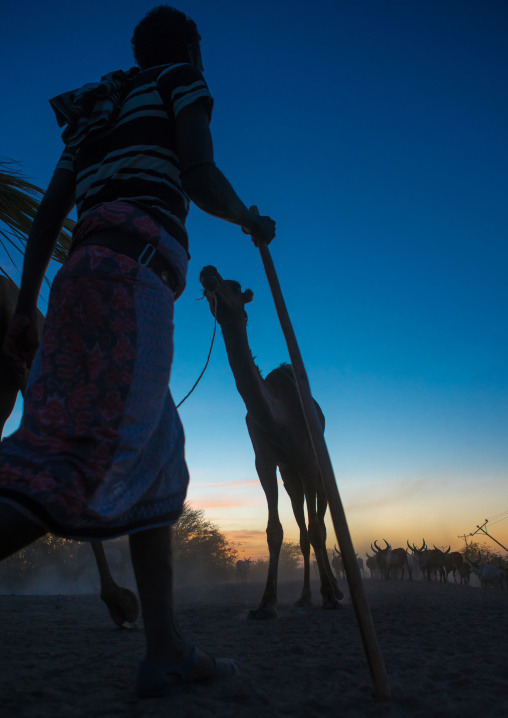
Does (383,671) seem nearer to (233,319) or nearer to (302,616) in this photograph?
(302,616)

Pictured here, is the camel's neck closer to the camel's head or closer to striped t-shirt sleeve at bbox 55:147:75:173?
the camel's head

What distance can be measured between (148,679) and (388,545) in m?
36.4

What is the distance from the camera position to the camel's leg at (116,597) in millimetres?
3124

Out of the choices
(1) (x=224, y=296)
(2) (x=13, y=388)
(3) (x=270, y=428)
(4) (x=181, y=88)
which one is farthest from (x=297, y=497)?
Answer: (4) (x=181, y=88)

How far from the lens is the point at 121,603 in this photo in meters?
3.15

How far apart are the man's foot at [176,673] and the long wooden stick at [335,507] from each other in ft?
1.97

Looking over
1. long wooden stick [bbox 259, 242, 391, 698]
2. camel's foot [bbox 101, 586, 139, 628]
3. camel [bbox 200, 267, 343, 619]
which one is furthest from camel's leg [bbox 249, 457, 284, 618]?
long wooden stick [bbox 259, 242, 391, 698]

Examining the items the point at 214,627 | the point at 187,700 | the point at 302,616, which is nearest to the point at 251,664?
the point at 187,700

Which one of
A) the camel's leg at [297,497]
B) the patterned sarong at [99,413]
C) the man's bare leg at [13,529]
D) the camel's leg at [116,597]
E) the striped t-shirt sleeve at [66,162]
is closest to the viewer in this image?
the man's bare leg at [13,529]

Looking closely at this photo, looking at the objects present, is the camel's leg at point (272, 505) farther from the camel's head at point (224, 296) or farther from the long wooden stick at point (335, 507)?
the long wooden stick at point (335, 507)

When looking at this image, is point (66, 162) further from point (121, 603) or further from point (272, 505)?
point (272, 505)

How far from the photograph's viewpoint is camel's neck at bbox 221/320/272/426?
4816 mm

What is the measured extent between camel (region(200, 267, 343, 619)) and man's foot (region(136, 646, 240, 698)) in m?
2.53

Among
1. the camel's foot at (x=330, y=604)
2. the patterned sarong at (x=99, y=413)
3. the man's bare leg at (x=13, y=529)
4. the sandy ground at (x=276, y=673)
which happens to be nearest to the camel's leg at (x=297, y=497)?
the camel's foot at (x=330, y=604)
